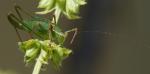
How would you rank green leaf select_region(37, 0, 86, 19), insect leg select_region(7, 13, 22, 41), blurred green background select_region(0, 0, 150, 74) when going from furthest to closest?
blurred green background select_region(0, 0, 150, 74), insect leg select_region(7, 13, 22, 41), green leaf select_region(37, 0, 86, 19)

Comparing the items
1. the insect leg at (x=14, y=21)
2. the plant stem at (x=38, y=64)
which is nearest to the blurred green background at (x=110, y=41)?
the insect leg at (x=14, y=21)

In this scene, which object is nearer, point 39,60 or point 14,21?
point 39,60

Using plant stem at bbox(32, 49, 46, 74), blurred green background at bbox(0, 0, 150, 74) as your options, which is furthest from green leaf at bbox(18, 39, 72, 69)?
blurred green background at bbox(0, 0, 150, 74)

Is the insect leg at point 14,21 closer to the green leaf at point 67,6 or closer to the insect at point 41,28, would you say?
the insect at point 41,28

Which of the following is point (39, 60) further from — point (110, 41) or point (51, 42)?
point (110, 41)

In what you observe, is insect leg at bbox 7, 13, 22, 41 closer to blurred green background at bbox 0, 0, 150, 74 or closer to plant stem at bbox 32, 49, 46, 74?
plant stem at bbox 32, 49, 46, 74

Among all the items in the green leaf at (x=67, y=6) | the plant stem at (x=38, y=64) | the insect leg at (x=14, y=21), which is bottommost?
the plant stem at (x=38, y=64)

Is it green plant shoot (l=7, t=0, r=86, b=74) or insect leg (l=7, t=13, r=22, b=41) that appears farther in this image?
insect leg (l=7, t=13, r=22, b=41)

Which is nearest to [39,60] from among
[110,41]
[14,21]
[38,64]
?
[38,64]

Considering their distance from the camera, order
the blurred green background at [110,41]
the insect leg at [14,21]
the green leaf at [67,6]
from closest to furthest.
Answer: the green leaf at [67,6]
the insect leg at [14,21]
the blurred green background at [110,41]

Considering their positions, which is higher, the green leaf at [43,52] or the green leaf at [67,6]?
the green leaf at [67,6]

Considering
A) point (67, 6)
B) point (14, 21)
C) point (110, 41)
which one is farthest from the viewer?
point (110, 41)
